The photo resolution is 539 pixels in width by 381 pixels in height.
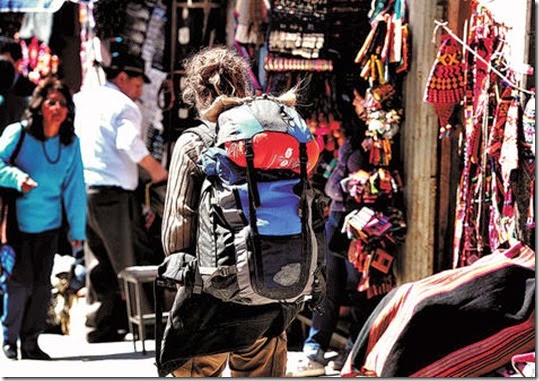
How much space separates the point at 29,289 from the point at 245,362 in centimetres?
251

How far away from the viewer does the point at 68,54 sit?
763cm

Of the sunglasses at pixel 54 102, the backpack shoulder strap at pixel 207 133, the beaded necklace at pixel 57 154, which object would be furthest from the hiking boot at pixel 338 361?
the backpack shoulder strap at pixel 207 133

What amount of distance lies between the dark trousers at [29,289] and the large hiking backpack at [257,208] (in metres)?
2.56

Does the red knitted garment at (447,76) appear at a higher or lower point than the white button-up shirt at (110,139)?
higher

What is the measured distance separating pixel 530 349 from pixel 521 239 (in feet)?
1.86

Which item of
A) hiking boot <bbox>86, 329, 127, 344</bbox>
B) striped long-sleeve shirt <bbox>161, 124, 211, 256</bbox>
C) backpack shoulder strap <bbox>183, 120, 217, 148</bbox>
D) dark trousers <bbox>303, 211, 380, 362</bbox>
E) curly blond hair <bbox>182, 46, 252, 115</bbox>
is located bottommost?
hiking boot <bbox>86, 329, 127, 344</bbox>

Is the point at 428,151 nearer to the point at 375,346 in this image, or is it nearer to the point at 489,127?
the point at 489,127

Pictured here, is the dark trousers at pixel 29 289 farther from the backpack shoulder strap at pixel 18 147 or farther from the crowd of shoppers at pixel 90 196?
the backpack shoulder strap at pixel 18 147

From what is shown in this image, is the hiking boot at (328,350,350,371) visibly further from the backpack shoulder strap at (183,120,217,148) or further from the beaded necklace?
the backpack shoulder strap at (183,120,217,148)

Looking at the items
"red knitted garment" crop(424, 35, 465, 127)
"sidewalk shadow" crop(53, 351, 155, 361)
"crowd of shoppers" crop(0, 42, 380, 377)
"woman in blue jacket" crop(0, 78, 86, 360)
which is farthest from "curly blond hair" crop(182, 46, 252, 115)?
"sidewalk shadow" crop(53, 351, 155, 361)

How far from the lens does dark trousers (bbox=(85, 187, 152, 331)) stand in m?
6.75

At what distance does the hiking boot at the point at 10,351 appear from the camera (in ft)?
20.8

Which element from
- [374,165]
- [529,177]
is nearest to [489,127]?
[529,177]

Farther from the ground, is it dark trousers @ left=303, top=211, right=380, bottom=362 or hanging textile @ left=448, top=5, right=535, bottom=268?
hanging textile @ left=448, top=5, right=535, bottom=268
